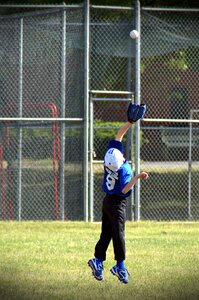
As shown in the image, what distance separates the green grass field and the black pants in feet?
1.09

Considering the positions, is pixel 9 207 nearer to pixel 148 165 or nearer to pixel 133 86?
pixel 133 86

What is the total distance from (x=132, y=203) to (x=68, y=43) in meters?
3.07

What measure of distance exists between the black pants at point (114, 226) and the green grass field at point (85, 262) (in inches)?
13.1

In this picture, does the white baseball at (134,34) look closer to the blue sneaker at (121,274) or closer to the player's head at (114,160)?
the player's head at (114,160)

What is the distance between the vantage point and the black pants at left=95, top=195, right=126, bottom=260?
30.8ft

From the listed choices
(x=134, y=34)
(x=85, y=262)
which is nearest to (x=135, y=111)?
(x=85, y=262)

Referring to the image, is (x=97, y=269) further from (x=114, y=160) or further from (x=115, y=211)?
(x=114, y=160)

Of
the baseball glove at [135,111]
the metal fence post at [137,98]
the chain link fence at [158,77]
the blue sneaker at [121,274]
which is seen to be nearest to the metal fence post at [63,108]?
the chain link fence at [158,77]

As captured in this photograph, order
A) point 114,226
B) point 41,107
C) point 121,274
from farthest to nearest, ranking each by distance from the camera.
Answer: point 41,107, point 114,226, point 121,274

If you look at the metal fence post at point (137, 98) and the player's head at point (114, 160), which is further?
the metal fence post at point (137, 98)

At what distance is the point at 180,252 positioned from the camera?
38.8 ft

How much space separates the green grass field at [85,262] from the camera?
8742 mm

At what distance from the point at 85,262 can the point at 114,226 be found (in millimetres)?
1607

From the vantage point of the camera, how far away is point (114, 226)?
9406mm
